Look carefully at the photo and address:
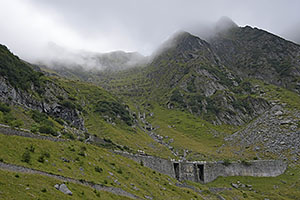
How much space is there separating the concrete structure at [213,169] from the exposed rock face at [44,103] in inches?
1801

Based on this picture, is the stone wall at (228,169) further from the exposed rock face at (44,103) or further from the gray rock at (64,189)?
the exposed rock face at (44,103)

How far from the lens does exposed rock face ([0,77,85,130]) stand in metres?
67.8

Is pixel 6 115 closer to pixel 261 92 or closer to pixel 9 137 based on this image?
pixel 9 137

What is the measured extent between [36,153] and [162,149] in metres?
69.7

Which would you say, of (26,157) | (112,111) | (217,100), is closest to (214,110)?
(217,100)

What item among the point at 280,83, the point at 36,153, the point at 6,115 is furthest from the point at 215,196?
the point at 280,83

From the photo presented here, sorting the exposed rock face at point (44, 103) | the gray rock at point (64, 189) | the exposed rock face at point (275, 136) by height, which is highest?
the exposed rock face at point (44, 103)

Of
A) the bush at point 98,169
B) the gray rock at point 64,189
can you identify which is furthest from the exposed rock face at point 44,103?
the gray rock at point 64,189

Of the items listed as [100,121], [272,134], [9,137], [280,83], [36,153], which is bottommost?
[36,153]

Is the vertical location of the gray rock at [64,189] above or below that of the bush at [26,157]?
below

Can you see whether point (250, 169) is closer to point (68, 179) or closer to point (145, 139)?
point (145, 139)

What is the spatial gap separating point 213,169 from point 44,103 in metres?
65.3

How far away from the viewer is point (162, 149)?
306ft

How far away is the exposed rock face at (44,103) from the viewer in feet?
222
